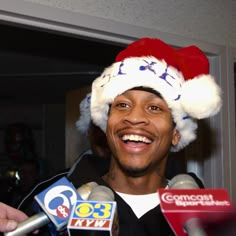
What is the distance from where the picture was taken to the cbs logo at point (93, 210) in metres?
0.93

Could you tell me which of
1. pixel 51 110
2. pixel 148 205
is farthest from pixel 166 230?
pixel 51 110

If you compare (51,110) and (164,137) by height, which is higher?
(51,110)

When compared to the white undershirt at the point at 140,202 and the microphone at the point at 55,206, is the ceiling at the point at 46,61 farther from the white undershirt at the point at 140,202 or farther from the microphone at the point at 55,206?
the microphone at the point at 55,206

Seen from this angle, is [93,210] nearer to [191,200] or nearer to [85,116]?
[191,200]

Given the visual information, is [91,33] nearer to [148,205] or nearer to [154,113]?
[154,113]

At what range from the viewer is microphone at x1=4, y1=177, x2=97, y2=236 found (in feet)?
3.39

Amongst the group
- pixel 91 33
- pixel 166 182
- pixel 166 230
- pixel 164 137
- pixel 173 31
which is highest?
pixel 173 31

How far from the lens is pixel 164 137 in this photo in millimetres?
1404

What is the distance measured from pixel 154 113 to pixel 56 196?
16.5 inches

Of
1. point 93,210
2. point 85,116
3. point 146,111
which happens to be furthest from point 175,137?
point 85,116

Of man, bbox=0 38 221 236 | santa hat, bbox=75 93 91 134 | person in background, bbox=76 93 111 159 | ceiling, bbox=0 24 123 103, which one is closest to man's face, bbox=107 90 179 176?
man, bbox=0 38 221 236

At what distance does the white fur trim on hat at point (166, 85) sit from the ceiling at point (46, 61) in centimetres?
91

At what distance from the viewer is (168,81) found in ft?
4.59

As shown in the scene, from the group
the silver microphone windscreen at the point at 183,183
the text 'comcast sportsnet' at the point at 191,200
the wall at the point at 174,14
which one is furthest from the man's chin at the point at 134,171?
the wall at the point at 174,14
